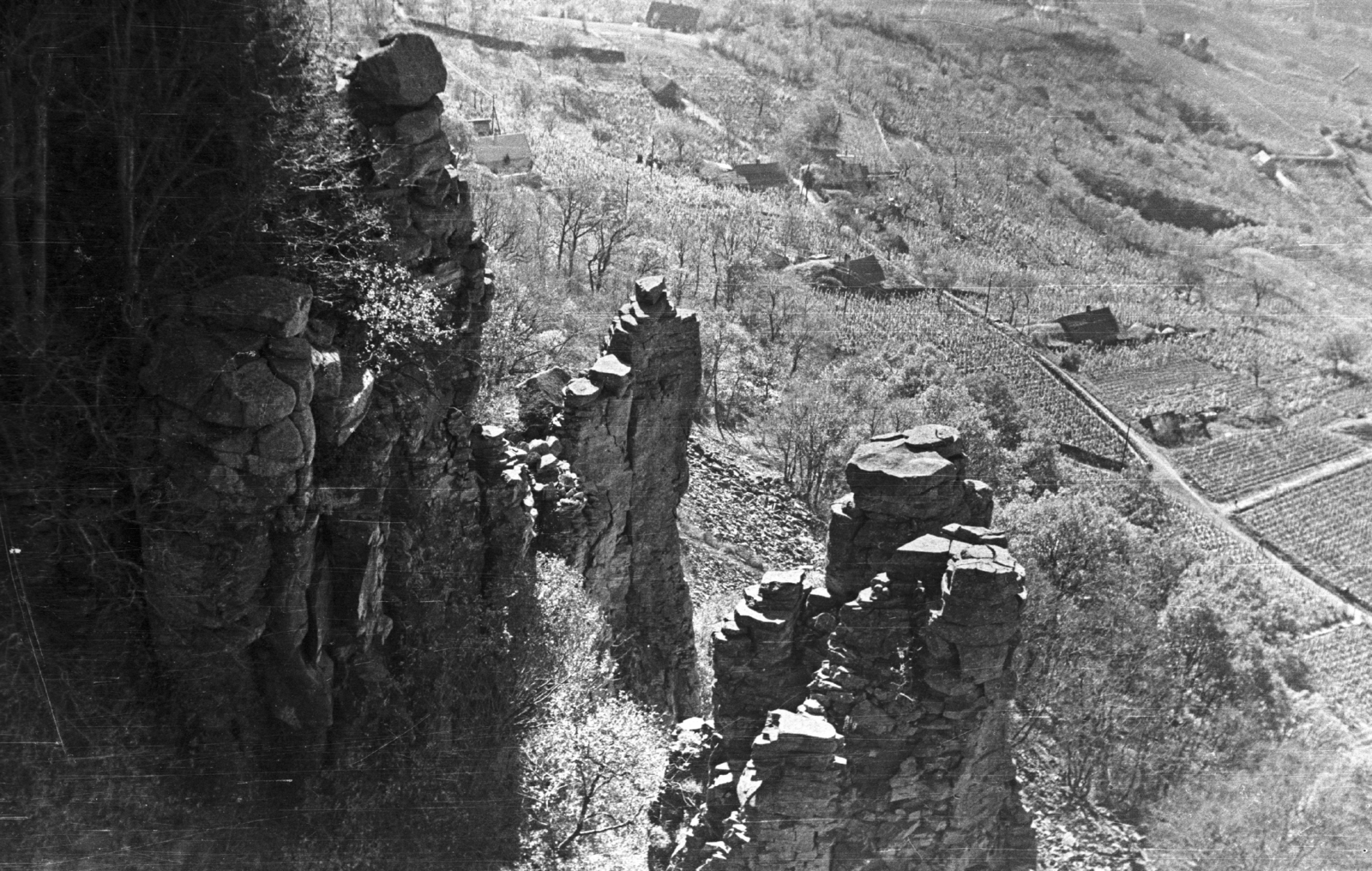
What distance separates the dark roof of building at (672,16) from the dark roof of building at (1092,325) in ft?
257

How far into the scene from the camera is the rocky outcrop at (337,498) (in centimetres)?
1648

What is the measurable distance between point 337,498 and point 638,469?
1303 cm

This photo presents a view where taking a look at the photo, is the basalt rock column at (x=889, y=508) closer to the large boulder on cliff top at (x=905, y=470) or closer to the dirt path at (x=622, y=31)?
the large boulder on cliff top at (x=905, y=470)

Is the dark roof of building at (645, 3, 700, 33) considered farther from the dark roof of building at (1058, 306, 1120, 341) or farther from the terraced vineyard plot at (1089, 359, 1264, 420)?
the terraced vineyard plot at (1089, 359, 1264, 420)

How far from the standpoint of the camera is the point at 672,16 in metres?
148

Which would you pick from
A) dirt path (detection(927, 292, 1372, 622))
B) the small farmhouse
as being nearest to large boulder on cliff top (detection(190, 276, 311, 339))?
dirt path (detection(927, 292, 1372, 622))

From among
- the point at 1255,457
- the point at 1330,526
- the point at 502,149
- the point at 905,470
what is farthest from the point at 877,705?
the point at 502,149

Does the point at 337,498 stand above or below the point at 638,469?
above

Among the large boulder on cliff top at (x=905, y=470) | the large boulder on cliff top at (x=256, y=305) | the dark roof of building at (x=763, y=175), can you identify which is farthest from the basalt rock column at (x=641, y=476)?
the dark roof of building at (x=763, y=175)

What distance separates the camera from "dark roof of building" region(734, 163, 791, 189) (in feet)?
346

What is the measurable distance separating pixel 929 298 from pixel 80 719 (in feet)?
256

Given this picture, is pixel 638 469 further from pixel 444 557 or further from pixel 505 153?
pixel 505 153

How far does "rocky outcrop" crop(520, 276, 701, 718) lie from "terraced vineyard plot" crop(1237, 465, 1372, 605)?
1934 inches

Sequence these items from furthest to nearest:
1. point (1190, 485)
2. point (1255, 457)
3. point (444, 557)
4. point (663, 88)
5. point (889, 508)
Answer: point (663, 88), point (1255, 457), point (1190, 485), point (444, 557), point (889, 508)
